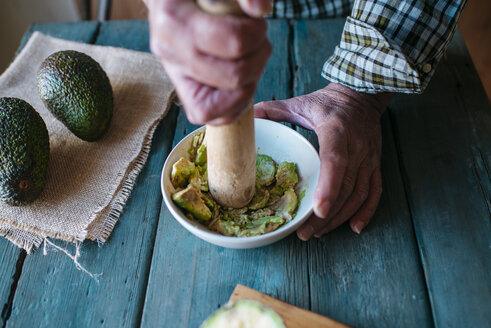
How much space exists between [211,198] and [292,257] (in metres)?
0.22

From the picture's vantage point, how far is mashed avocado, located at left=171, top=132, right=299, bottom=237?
0.87 m

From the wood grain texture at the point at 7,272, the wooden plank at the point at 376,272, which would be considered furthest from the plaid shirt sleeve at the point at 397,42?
the wood grain texture at the point at 7,272

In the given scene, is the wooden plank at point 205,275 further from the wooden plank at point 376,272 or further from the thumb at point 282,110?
the thumb at point 282,110

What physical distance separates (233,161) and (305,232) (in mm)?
230

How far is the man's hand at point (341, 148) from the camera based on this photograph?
90 centimetres

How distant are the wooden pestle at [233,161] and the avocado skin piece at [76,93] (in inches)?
15.8

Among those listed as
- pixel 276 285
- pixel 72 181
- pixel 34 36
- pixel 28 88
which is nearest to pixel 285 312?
pixel 276 285

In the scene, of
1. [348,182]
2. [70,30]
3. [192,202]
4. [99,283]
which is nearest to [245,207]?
[192,202]

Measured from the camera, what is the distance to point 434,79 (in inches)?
50.8

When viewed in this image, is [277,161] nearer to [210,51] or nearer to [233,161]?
[233,161]

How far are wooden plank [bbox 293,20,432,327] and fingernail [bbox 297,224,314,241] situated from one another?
26 millimetres

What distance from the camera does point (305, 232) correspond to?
904mm

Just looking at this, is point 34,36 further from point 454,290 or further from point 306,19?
point 454,290

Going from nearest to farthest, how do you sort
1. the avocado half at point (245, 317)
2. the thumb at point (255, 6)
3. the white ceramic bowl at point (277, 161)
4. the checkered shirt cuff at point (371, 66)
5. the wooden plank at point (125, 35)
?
the thumb at point (255, 6), the avocado half at point (245, 317), the white ceramic bowl at point (277, 161), the checkered shirt cuff at point (371, 66), the wooden plank at point (125, 35)
